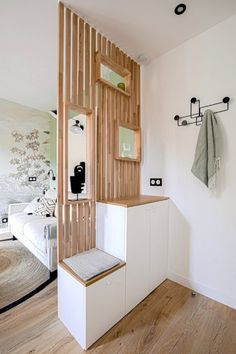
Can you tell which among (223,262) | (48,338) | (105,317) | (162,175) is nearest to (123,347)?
(105,317)

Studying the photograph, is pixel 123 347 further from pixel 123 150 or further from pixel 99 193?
pixel 123 150

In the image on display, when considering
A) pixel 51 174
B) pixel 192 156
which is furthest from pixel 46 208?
pixel 192 156

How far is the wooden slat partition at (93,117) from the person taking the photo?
148cm

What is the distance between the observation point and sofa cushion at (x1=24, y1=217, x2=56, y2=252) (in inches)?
83.5

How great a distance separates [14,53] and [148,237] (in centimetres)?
270

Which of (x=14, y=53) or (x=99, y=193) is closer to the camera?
(x=99, y=193)

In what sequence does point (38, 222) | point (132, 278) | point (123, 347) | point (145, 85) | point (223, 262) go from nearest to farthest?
point (123, 347) → point (132, 278) → point (223, 262) → point (145, 85) → point (38, 222)

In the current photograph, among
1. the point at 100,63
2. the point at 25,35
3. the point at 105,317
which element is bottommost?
the point at 105,317

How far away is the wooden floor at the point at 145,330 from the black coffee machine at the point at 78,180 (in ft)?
3.52

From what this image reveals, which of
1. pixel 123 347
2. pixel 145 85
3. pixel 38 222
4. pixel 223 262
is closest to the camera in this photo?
pixel 123 347

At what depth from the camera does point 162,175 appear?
2.09 m

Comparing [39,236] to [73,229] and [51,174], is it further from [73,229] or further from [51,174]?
[51,174]

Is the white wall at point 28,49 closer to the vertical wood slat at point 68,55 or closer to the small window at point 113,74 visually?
the vertical wood slat at point 68,55

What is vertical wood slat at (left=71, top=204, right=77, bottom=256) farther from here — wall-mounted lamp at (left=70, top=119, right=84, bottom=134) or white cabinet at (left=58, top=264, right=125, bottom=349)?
wall-mounted lamp at (left=70, top=119, right=84, bottom=134)
